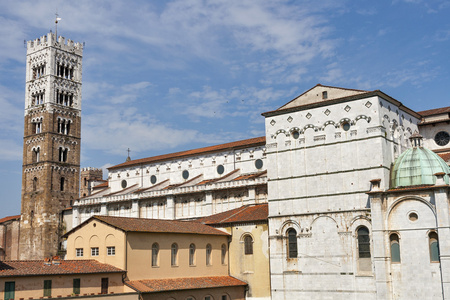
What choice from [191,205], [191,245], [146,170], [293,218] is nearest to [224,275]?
[191,245]

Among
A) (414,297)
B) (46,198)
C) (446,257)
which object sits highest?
(46,198)

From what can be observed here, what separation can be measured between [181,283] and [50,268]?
9.45 meters

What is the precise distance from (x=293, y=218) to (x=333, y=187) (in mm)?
3902

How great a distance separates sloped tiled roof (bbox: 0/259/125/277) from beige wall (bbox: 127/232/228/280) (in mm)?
1780

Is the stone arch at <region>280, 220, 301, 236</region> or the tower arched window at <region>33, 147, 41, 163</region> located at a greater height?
the tower arched window at <region>33, 147, 41, 163</region>

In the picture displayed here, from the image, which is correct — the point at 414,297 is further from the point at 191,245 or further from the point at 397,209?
the point at 191,245

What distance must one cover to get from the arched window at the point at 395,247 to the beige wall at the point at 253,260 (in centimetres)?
1041

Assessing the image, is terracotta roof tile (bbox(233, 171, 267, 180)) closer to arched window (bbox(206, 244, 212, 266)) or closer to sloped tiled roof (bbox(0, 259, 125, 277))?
arched window (bbox(206, 244, 212, 266))

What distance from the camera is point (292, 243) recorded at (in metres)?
40.2

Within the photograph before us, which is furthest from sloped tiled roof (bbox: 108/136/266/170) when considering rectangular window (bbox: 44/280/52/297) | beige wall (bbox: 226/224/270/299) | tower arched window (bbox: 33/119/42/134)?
rectangular window (bbox: 44/280/52/297)

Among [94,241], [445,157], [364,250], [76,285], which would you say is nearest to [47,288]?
[76,285]

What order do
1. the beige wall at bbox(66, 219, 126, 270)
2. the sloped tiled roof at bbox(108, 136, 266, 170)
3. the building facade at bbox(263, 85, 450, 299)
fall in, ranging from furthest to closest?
Result: 1. the sloped tiled roof at bbox(108, 136, 266, 170)
2. the beige wall at bbox(66, 219, 126, 270)
3. the building facade at bbox(263, 85, 450, 299)

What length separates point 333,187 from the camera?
38406mm

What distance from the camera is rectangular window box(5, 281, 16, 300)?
98.4ft
